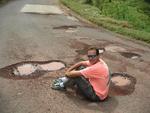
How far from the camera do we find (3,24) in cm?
1681

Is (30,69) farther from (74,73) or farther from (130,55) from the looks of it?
(130,55)

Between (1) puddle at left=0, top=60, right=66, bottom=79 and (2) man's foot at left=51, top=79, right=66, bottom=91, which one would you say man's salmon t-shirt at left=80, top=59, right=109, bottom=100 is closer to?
(2) man's foot at left=51, top=79, right=66, bottom=91

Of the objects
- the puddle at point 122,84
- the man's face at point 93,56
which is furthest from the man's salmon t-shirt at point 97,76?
the puddle at point 122,84

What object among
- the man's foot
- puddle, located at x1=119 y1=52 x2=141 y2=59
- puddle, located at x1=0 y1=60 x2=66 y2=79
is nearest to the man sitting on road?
the man's foot

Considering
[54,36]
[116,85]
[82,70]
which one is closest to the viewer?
[82,70]

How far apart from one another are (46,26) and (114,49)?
4770 mm

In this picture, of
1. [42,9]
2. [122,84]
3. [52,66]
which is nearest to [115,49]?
[52,66]

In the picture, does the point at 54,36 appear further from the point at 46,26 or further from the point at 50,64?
the point at 50,64

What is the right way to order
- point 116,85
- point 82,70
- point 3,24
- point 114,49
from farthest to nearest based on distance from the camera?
point 3,24 → point 114,49 → point 116,85 → point 82,70

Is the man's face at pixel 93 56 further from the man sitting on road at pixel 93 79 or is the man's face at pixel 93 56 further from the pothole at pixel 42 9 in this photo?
the pothole at pixel 42 9

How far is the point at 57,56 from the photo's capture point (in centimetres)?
1162

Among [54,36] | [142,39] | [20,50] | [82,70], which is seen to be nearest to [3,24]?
[54,36]

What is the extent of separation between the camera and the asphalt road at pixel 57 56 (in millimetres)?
8164

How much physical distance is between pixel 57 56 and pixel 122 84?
2735 mm
